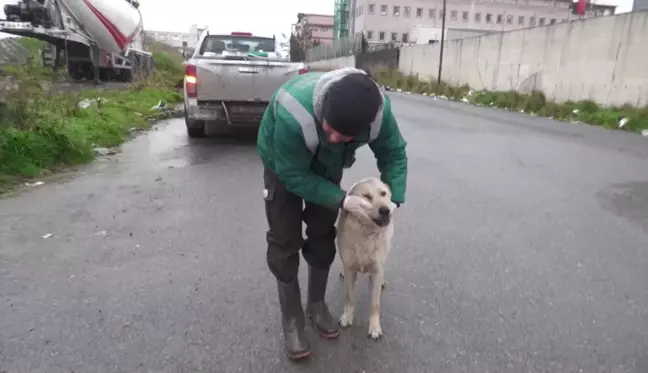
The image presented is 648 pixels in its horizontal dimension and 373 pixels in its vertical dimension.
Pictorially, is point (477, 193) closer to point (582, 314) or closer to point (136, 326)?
point (582, 314)

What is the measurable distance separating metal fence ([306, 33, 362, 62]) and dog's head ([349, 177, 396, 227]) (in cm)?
5303

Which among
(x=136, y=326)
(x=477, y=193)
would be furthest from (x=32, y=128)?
(x=477, y=193)

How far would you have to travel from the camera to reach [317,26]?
10838cm

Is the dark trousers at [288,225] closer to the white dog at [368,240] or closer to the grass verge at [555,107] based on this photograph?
the white dog at [368,240]

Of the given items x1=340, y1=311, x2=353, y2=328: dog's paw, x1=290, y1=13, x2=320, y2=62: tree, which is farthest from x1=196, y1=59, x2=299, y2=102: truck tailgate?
x1=290, y1=13, x2=320, y2=62: tree

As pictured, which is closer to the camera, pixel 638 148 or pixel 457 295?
pixel 457 295

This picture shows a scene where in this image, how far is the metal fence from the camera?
55.6 meters

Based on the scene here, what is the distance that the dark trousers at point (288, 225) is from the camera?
274cm

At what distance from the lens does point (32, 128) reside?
6.93m

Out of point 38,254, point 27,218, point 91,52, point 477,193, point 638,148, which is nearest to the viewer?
point 38,254

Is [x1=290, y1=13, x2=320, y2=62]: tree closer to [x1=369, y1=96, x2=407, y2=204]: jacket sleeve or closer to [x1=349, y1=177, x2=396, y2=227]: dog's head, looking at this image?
[x1=369, y1=96, x2=407, y2=204]: jacket sleeve

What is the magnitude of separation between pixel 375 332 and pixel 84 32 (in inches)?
781

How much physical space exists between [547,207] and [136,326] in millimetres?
4528

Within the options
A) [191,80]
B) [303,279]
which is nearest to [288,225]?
[303,279]
